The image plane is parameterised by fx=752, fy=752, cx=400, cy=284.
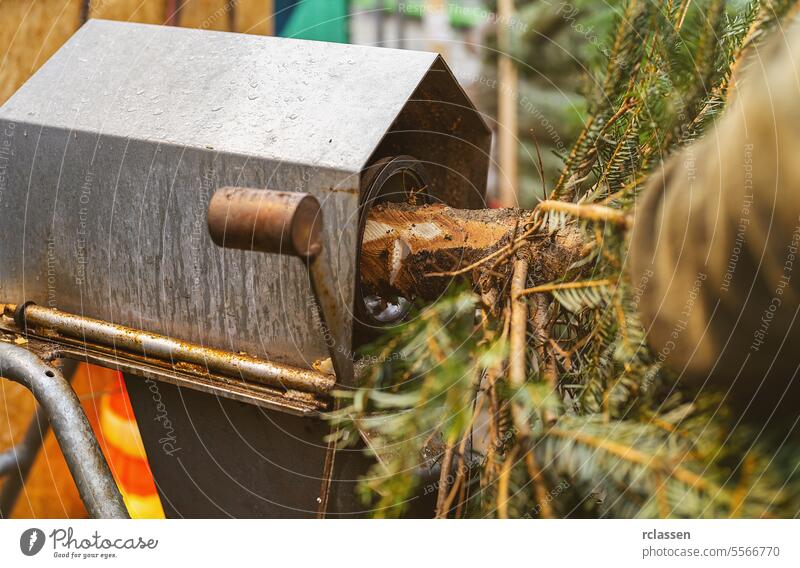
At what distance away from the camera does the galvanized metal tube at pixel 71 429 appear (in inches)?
23.5

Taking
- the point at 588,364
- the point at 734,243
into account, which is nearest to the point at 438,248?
the point at 588,364

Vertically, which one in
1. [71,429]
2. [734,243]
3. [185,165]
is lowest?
[71,429]

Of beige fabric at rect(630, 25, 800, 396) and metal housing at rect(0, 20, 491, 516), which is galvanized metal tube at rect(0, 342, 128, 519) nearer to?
metal housing at rect(0, 20, 491, 516)

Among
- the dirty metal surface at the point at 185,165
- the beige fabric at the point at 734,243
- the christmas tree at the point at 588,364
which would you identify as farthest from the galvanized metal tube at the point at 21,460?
the beige fabric at the point at 734,243

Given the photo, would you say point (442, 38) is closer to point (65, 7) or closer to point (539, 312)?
point (539, 312)

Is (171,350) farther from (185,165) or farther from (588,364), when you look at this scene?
(588,364)

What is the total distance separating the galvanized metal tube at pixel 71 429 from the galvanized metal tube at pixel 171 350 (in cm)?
5

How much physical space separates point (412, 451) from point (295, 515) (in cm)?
20

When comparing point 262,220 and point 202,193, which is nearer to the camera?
point 262,220

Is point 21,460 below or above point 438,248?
below

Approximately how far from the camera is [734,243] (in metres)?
0.36

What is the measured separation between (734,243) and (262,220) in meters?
0.28

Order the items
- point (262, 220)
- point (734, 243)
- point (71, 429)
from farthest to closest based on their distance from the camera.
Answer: point (71, 429) < point (262, 220) < point (734, 243)
